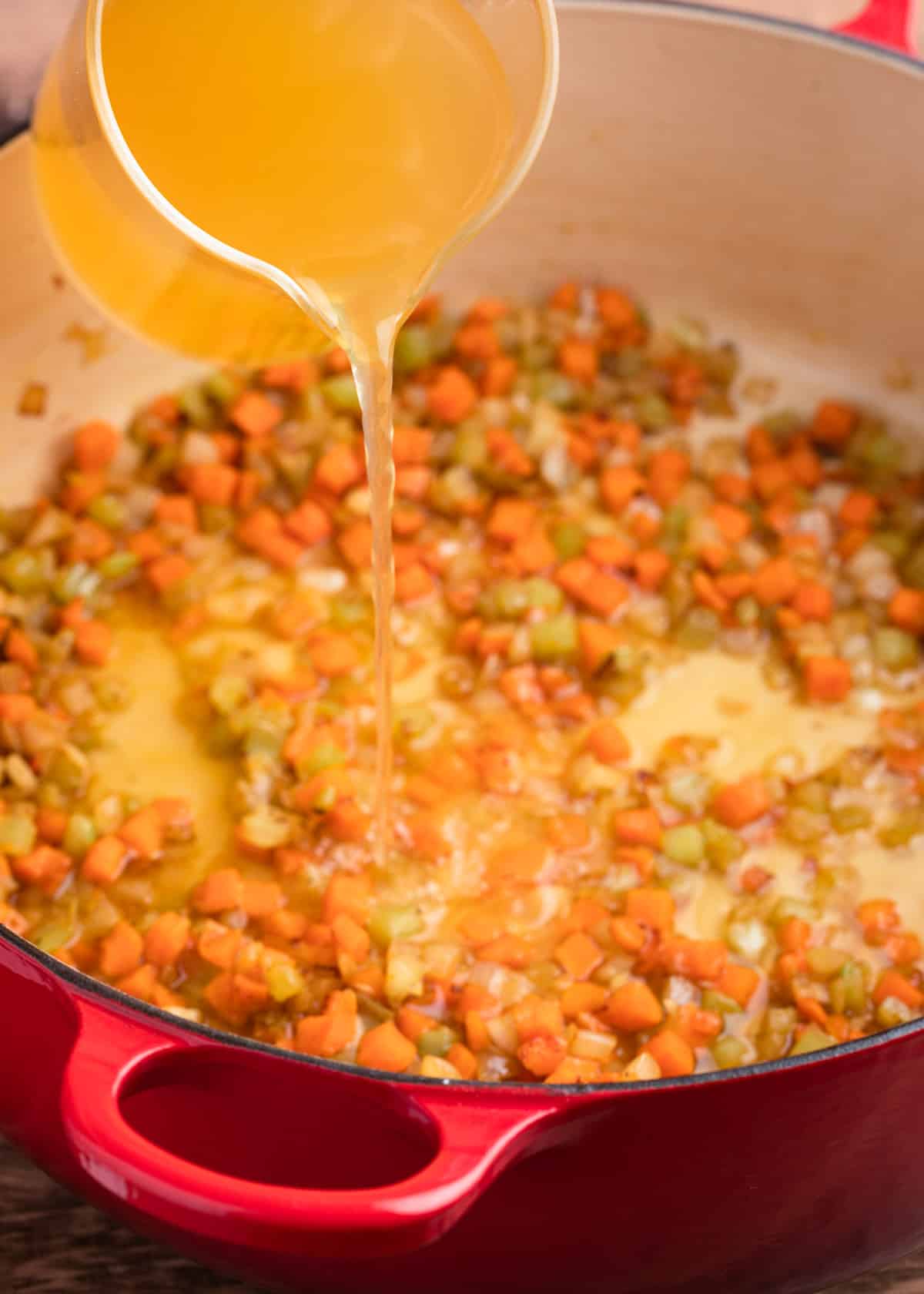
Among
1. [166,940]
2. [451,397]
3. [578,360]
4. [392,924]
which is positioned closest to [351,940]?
[392,924]

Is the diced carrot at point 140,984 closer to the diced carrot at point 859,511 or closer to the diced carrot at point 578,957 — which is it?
the diced carrot at point 578,957

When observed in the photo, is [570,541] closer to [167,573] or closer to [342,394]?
[342,394]

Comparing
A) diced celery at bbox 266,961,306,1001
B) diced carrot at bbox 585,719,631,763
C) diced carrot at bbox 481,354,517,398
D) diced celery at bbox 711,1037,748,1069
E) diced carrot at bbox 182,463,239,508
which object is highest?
diced carrot at bbox 182,463,239,508

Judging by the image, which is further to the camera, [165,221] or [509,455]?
[509,455]

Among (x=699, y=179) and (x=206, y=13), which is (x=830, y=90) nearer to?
(x=699, y=179)

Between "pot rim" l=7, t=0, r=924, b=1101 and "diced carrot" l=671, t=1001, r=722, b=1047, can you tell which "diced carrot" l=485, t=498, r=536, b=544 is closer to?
"diced carrot" l=671, t=1001, r=722, b=1047

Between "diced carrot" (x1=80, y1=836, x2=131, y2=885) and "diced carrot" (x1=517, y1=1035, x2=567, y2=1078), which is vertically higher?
"diced carrot" (x1=80, y1=836, x2=131, y2=885)

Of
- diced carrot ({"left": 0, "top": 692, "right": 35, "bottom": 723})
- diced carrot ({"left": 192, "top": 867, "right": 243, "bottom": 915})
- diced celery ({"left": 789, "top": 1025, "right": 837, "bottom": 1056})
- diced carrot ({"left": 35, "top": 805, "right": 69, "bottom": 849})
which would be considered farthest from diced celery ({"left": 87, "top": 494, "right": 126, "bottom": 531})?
diced celery ({"left": 789, "top": 1025, "right": 837, "bottom": 1056})
